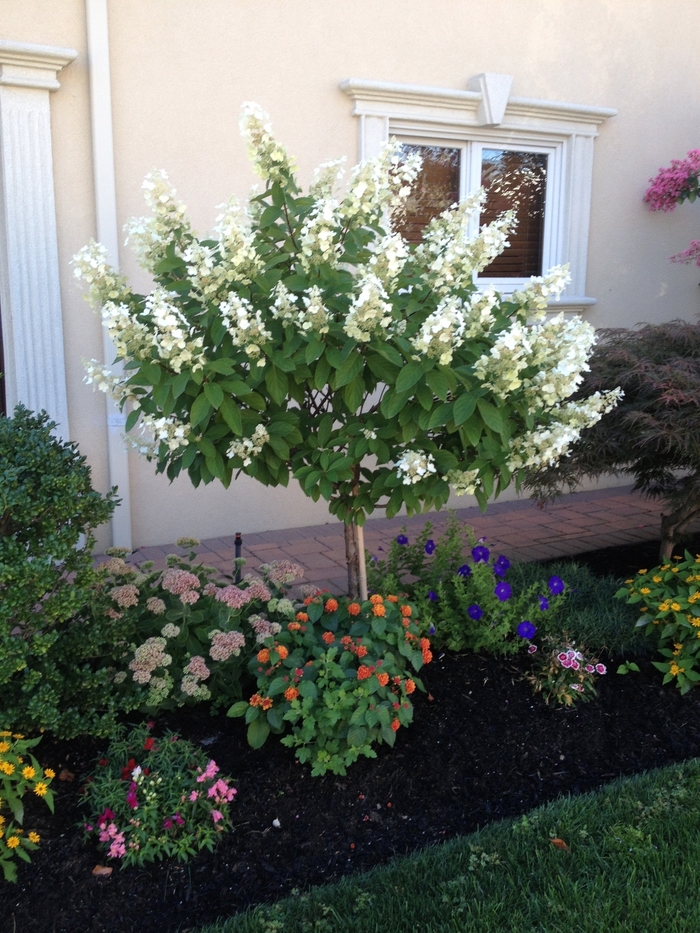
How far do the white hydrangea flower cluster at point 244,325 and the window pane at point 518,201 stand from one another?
4250mm

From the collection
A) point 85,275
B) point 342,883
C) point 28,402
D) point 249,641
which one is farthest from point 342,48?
point 342,883

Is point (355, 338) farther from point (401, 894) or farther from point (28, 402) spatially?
point (28, 402)

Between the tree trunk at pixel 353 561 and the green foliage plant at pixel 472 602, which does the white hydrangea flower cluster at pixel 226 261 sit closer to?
the tree trunk at pixel 353 561

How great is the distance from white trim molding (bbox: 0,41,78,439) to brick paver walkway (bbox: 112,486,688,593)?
126cm

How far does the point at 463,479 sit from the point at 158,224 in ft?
4.35

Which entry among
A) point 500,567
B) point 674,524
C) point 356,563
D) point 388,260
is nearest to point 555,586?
point 500,567

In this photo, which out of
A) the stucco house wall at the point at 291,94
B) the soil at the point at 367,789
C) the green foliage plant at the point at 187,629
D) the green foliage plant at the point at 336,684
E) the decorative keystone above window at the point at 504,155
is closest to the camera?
the soil at the point at 367,789

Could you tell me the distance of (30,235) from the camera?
4.60 metres

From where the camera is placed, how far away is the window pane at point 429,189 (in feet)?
19.4

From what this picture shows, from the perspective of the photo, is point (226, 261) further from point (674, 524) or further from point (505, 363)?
point (674, 524)

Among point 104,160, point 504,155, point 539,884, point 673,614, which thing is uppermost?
point 504,155

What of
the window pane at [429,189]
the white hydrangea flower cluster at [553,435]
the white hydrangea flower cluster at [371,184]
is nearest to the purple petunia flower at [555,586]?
the white hydrangea flower cluster at [553,435]

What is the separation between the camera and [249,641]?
3205 mm

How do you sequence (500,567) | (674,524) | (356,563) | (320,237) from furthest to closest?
(674,524) < (500,567) < (356,563) < (320,237)
